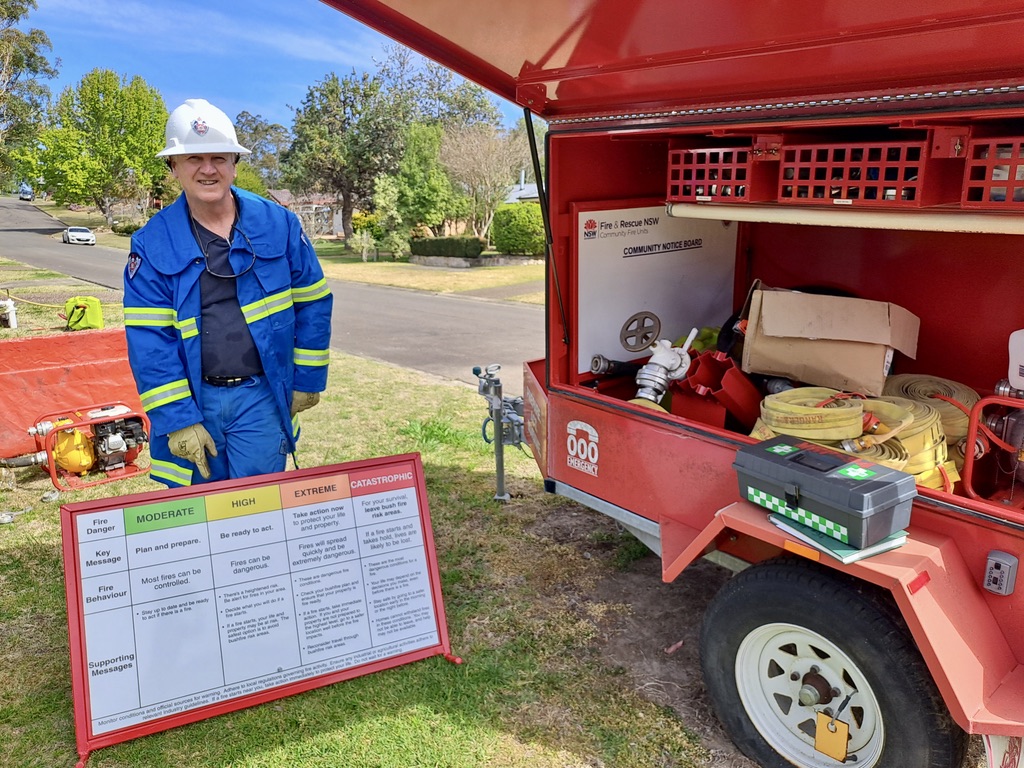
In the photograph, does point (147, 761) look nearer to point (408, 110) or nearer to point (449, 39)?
point (449, 39)

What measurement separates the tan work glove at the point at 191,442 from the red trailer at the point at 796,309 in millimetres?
1583

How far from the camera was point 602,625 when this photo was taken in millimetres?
3412

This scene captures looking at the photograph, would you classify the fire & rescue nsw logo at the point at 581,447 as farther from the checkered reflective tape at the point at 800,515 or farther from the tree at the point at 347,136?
the tree at the point at 347,136

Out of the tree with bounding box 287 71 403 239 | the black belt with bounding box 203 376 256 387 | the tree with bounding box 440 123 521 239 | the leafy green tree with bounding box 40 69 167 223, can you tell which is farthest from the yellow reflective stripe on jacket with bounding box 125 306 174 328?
the leafy green tree with bounding box 40 69 167 223

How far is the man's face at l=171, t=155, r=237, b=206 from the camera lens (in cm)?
288

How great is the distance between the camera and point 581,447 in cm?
343

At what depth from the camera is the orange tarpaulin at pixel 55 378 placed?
16.8 feet

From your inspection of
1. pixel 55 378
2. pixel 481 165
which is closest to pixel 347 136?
pixel 481 165

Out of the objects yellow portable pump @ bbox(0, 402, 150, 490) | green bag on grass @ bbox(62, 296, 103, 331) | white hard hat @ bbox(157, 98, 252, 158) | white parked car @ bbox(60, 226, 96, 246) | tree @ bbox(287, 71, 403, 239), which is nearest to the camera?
white hard hat @ bbox(157, 98, 252, 158)

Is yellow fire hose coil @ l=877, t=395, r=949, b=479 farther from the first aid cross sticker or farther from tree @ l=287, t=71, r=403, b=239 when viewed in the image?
tree @ l=287, t=71, r=403, b=239

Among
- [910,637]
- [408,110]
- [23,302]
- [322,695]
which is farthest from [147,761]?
[408,110]

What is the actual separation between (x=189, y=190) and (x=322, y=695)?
212 cm

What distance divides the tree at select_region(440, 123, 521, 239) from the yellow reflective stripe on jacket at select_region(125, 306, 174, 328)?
25.9 meters

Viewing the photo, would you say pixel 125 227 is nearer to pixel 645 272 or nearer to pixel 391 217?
pixel 391 217
